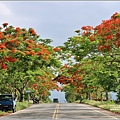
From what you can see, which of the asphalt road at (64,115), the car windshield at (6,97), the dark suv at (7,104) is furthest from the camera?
the car windshield at (6,97)


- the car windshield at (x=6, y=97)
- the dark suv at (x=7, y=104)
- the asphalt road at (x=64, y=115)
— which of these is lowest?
the asphalt road at (x=64, y=115)

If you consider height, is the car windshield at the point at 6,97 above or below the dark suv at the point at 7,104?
above

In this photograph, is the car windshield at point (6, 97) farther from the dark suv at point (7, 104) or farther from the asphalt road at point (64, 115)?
the asphalt road at point (64, 115)

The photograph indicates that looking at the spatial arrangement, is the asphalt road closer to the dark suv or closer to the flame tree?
the dark suv

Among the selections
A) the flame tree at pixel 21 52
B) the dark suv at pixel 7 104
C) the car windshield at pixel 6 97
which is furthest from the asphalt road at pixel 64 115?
the flame tree at pixel 21 52

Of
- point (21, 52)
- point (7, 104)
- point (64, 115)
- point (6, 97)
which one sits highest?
point (21, 52)

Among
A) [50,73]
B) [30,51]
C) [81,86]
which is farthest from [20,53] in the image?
[81,86]

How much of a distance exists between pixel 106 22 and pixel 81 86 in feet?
116

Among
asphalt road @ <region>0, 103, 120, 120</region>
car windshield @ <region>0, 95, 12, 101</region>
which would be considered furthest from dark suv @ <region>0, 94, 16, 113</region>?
asphalt road @ <region>0, 103, 120, 120</region>

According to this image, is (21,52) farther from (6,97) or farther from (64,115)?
(6,97)

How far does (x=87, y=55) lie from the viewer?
29766mm

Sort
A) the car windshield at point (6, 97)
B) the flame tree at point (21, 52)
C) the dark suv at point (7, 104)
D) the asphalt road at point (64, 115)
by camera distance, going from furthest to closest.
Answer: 1. the car windshield at point (6, 97)
2. the dark suv at point (7, 104)
3. the flame tree at point (21, 52)
4. the asphalt road at point (64, 115)

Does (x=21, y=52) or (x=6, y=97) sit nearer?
(x=21, y=52)

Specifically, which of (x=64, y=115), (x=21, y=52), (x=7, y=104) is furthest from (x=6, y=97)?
(x=64, y=115)
